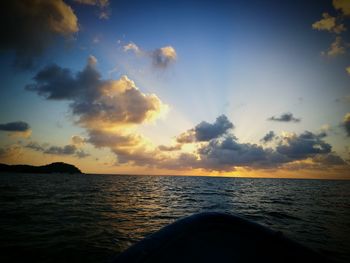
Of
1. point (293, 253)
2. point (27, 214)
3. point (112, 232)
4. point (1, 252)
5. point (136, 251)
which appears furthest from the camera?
point (27, 214)

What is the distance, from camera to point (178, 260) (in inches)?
111

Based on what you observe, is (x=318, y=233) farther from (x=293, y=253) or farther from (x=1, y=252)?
(x=1, y=252)

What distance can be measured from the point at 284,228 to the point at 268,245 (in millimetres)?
9802

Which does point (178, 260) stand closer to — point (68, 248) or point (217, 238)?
point (217, 238)

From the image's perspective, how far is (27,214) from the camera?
41.9ft

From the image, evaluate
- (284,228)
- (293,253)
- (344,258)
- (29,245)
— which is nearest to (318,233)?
(284,228)

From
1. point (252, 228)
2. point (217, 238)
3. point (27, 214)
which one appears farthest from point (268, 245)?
point (27, 214)

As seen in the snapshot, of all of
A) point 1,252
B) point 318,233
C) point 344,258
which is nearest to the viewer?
point 1,252

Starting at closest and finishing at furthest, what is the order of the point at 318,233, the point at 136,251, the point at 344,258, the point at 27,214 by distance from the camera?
1. the point at 136,251
2. the point at 344,258
3. the point at 318,233
4. the point at 27,214

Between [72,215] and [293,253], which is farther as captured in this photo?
[72,215]

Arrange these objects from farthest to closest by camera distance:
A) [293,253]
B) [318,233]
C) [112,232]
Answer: [318,233] → [112,232] → [293,253]

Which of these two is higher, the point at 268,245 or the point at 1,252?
the point at 268,245

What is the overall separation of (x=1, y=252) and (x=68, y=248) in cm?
196

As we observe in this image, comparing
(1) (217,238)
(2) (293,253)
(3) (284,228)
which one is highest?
(1) (217,238)
